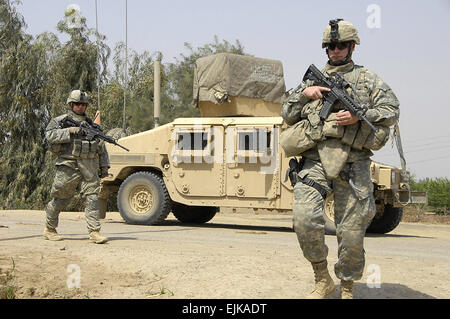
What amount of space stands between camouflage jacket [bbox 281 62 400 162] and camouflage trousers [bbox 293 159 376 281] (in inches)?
5.9

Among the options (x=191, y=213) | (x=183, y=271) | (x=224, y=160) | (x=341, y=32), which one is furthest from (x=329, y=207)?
(x=341, y=32)

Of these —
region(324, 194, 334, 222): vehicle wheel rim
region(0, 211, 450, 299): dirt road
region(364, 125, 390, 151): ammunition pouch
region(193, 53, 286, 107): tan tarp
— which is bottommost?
region(0, 211, 450, 299): dirt road

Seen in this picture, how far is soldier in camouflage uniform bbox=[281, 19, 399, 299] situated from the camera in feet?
14.2

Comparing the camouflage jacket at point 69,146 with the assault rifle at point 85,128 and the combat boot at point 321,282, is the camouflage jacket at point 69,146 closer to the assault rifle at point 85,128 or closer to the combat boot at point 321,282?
the assault rifle at point 85,128

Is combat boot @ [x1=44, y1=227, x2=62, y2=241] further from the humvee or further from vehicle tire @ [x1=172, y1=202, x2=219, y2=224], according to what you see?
vehicle tire @ [x1=172, y1=202, x2=219, y2=224]

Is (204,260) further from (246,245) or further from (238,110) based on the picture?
(238,110)

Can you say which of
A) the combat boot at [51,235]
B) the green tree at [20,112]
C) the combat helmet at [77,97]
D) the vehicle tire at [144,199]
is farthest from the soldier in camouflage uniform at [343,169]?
the green tree at [20,112]

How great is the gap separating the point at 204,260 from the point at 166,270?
0.55m

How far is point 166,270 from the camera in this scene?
5469mm

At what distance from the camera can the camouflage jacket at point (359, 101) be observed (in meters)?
4.42

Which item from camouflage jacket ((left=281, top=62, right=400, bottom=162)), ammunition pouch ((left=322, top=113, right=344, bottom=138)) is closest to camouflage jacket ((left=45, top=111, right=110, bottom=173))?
camouflage jacket ((left=281, top=62, right=400, bottom=162))

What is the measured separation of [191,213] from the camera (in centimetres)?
1256
